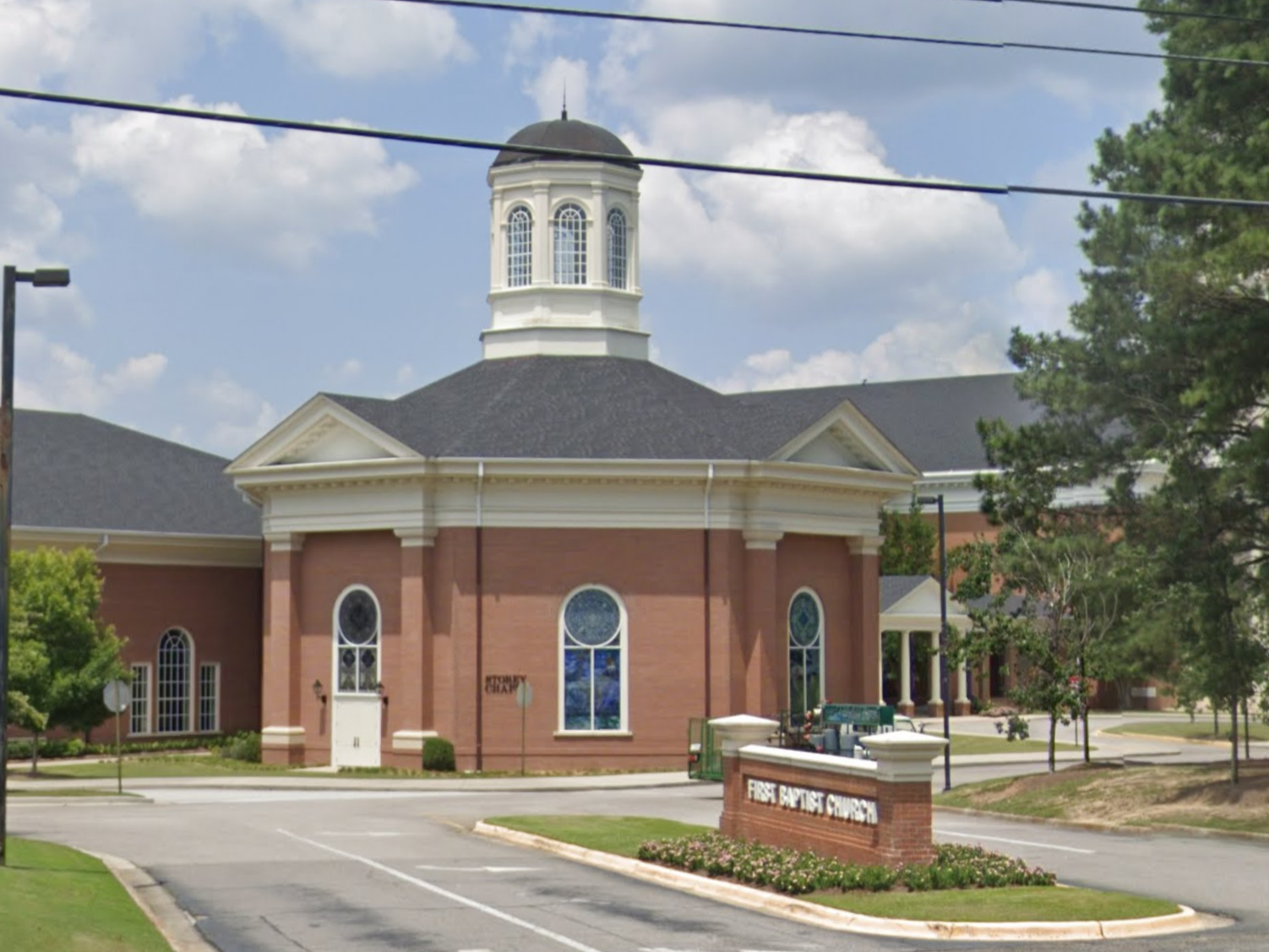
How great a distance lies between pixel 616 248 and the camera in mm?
57500

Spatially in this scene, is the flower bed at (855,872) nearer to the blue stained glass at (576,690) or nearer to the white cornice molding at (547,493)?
the blue stained glass at (576,690)

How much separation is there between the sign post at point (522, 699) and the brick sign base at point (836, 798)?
19.9 meters

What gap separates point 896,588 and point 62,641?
3805 centimetres

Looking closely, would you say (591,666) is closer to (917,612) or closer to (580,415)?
(580,415)

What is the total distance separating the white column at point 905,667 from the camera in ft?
248

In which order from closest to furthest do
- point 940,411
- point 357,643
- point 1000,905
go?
point 1000,905 → point 357,643 → point 940,411

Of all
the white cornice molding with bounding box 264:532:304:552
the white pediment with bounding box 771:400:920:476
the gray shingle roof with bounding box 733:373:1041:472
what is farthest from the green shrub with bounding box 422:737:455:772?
the gray shingle roof with bounding box 733:373:1041:472

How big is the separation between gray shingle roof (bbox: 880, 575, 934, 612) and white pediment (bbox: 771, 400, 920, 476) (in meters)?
22.0

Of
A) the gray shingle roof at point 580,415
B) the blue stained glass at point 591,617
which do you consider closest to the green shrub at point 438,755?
the blue stained glass at point 591,617

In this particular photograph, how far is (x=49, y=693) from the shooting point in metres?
47.6

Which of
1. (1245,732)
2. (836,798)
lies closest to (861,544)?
(1245,732)

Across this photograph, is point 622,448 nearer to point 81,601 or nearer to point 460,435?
point 460,435

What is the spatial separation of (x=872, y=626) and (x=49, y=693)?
71.3 feet

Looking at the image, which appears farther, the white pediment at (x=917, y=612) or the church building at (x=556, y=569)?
the white pediment at (x=917, y=612)
